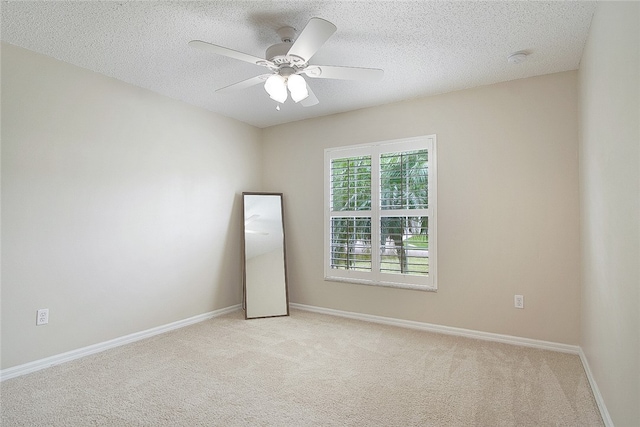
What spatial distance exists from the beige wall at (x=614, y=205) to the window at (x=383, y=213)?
1.38 meters

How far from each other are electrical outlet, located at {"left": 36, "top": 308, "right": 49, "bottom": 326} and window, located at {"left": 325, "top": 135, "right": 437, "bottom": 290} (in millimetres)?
2712

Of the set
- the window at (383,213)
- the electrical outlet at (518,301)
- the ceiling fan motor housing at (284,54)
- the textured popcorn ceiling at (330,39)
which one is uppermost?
the textured popcorn ceiling at (330,39)

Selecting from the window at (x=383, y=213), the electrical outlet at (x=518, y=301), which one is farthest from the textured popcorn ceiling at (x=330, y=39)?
the electrical outlet at (x=518, y=301)

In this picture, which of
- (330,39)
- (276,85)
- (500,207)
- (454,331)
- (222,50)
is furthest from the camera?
(454,331)

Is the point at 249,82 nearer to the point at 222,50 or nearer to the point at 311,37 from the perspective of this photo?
the point at 222,50

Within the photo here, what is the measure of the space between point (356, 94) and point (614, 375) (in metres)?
2.97

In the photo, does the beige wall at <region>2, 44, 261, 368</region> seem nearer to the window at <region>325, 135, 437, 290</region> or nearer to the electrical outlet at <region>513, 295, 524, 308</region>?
the window at <region>325, 135, 437, 290</region>

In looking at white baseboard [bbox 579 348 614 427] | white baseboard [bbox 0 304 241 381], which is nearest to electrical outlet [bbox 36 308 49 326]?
white baseboard [bbox 0 304 241 381]

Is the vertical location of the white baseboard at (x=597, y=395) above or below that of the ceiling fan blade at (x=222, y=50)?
below

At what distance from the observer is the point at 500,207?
3.21m

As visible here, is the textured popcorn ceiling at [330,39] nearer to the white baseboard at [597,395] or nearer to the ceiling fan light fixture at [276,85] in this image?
the ceiling fan light fixture at [276,85]

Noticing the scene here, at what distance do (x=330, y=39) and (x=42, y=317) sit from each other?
10.0 ft

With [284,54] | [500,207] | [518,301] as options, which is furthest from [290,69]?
[518,301]

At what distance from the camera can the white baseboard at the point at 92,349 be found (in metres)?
2.50
